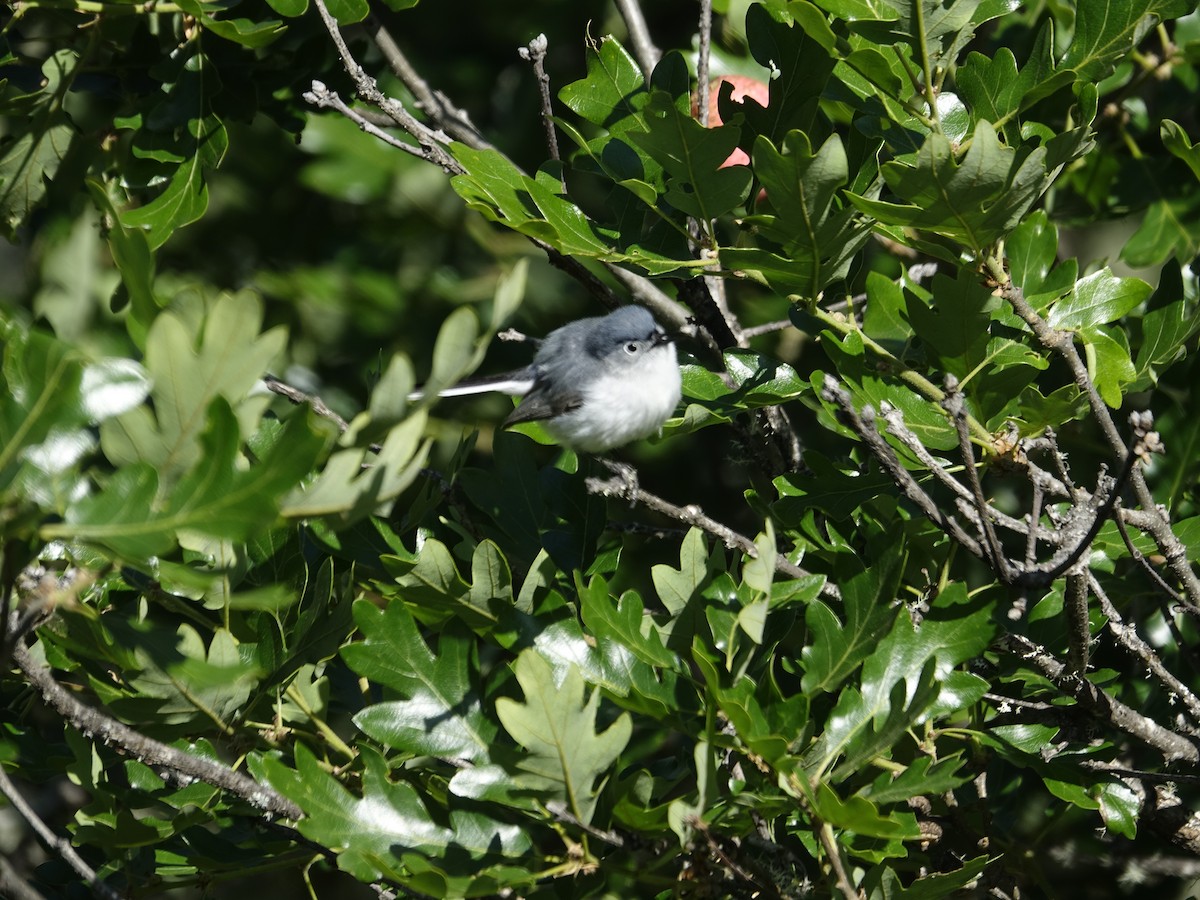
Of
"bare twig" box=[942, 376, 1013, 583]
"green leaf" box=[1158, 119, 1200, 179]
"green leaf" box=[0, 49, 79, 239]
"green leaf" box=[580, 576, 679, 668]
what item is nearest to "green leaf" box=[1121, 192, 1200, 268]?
"green leaf" box=[1158, 119, 1200, 179]

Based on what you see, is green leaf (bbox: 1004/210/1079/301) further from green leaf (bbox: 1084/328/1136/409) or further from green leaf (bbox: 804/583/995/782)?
green leaf (bbox: 804/583/995/782)

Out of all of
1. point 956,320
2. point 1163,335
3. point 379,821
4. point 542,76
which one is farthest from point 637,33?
point 379,821

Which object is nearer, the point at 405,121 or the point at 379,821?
the point at 379,821

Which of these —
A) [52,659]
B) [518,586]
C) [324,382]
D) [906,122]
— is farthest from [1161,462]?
[324,382]

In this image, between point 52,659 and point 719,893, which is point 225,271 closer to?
point 52,659

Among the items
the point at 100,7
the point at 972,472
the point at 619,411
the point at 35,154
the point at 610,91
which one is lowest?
the point at 619,411

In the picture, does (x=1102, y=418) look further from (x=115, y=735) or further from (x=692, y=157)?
(x=115, y=735)

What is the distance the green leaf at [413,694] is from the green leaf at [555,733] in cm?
15

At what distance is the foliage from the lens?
1309mm

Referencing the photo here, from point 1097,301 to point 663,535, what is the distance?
0.88 metres

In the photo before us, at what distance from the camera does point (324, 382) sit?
4.16 metres

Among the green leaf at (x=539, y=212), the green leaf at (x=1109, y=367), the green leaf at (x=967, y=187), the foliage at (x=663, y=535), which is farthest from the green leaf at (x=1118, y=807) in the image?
the green leaf at (x=539, y=212)

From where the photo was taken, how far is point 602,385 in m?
2.79

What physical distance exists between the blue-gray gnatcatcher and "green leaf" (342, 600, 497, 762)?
0.83m
